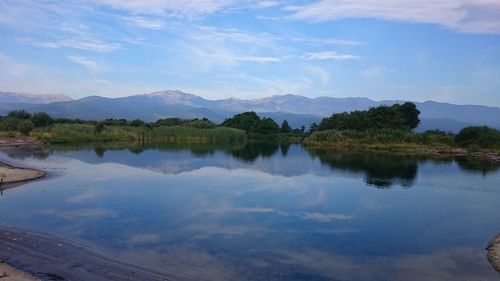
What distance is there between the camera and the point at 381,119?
68.6 metres

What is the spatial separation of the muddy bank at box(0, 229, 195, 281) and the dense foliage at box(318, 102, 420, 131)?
195 feet

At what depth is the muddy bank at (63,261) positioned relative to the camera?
10.8m

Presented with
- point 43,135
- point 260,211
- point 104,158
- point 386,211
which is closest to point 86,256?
point 260,211

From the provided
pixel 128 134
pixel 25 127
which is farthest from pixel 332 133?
pixel 25 127

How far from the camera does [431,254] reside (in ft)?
45.5

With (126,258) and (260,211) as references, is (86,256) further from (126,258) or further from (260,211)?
(260,211)

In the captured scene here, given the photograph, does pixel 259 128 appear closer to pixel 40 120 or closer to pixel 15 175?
pixel 40 120

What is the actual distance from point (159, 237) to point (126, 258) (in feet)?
7.71

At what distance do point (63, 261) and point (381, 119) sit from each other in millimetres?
61858

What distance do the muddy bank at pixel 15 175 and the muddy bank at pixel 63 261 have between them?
1104 cm

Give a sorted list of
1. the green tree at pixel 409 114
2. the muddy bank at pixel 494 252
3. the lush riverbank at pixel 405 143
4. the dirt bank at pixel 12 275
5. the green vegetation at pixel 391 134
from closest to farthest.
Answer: the dirt bank at pixel 12 275 → the muddy bank at pixel 494 252 → the lush riverbank at pixel 405 143 → the green vegetation at pixel 391 134 → the green tree at pixel 409 114

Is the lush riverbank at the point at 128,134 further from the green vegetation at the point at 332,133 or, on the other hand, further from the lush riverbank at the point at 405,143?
the lush riverbank at the point at 405,143

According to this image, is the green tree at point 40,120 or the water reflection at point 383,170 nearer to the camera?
the water reflection at point 383,170

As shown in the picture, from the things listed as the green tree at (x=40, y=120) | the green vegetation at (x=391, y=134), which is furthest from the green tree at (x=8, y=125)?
the green vegetation at (x=391, y=134)
